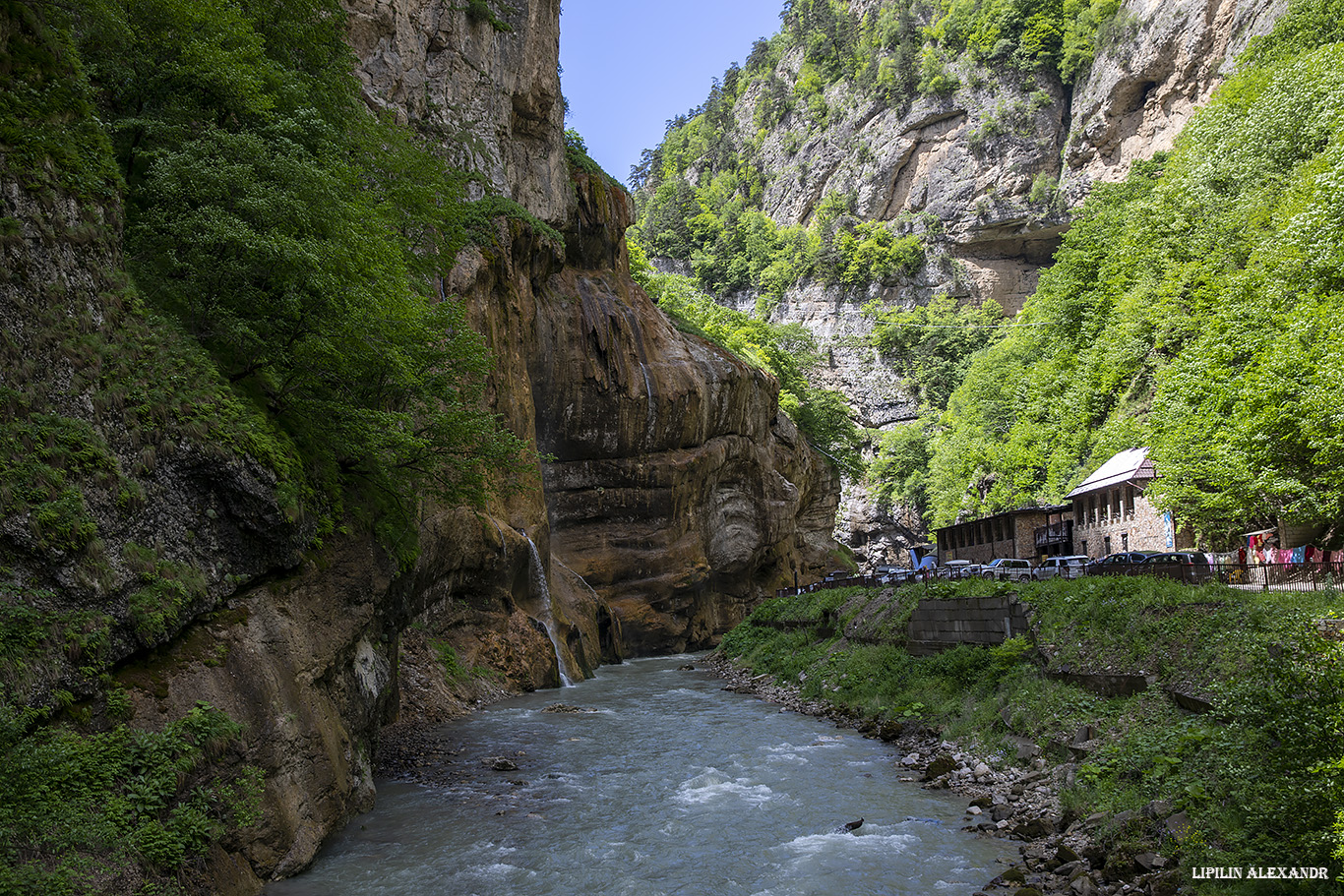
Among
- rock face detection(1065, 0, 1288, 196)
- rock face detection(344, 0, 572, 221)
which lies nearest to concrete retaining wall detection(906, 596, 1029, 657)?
rock face detection(344, 0, 572, 221)

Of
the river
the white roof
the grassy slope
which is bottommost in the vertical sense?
the river

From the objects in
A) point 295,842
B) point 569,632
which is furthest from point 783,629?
point 295,842

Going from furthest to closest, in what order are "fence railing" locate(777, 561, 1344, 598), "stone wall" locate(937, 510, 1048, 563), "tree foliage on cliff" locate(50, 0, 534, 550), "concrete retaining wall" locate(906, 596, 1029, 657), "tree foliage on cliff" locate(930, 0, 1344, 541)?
"stone wall" locate(937, 510, 1048, 563) → "tree foliage on cliff" locate(930, 0, 1344, 541) → "concrete retaining wall" locate(906, 596, 1029, 657) → "fence railing" locate(777, 561, 1344, 598) → "tree foliage on cliff" locate(50, 0, 534, 550)

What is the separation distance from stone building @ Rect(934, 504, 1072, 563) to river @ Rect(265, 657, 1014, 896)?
103ft

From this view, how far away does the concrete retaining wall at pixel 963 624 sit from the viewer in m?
21.8

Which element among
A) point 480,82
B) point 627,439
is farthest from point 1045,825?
point 480,82

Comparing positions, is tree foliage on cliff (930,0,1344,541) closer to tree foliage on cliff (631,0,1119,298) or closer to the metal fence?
the metal fence

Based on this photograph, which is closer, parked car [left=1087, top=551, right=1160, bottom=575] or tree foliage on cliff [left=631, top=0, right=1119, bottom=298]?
parked car [left=1087, top=551, right=1160, bottom=575]

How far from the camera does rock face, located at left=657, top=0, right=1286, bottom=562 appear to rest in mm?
80375

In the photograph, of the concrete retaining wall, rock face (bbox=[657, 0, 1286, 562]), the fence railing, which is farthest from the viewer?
rock face (bbox=[657, 0, 1286, 562])

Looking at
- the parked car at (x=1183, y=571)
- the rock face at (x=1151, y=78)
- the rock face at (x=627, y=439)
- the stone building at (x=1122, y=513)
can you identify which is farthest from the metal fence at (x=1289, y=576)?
the rock face at (x=1151, y=78)

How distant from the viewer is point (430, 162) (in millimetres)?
22984

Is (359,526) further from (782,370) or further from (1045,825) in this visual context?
(782,370)

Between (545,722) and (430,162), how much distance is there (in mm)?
17152
